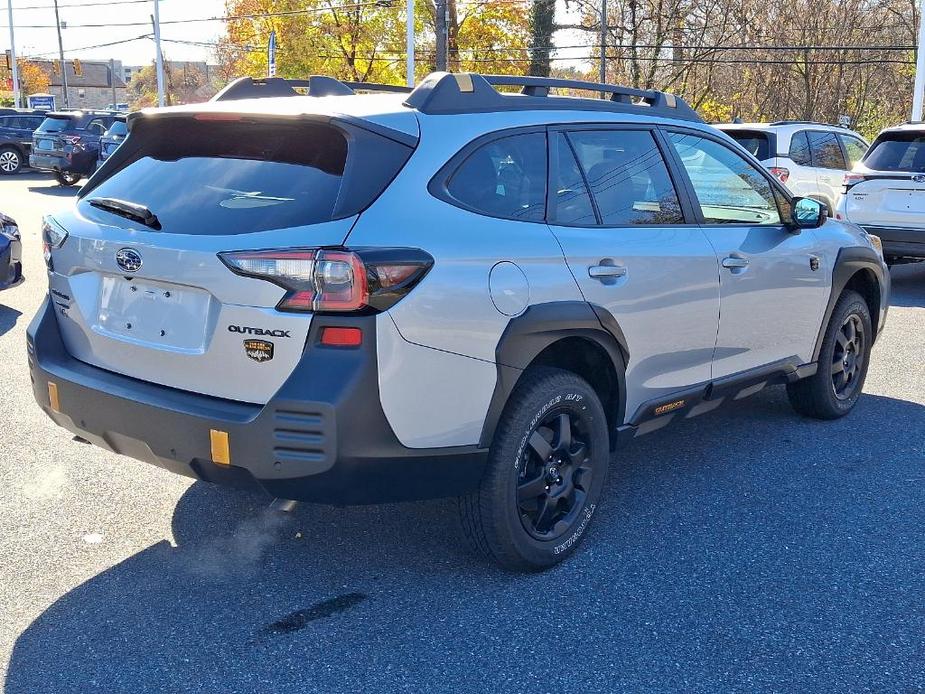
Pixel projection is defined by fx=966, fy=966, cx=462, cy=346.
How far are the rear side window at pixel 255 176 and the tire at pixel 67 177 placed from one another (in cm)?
2099

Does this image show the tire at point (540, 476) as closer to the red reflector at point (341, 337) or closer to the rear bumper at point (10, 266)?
the red reflector at point (341, 337)

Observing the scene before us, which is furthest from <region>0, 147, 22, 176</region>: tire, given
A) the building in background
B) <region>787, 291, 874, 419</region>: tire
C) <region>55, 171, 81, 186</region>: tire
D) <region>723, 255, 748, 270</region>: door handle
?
the building in background

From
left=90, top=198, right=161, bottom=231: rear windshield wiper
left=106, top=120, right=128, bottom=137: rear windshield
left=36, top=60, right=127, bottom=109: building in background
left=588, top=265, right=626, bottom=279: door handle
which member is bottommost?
left=588, top=265, right=626, bottom=279: door handle

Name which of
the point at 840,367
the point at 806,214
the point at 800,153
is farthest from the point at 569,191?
the point at 800,153

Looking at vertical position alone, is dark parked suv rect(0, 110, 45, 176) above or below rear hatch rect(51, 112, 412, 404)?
above

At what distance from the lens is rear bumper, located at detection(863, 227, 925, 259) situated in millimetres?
9812

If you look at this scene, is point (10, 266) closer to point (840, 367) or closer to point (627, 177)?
point (627, 177)

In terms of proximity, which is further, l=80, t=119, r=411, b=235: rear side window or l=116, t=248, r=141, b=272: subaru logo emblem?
l=116, t=248, r=141, b=272: subaru logo emblem

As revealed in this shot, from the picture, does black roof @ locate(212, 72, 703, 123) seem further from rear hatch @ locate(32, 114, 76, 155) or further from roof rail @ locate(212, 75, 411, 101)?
rear hatch @ locate(32, 114, 76, 155)

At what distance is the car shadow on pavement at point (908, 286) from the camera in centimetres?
988

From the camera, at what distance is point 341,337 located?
2.96 metres

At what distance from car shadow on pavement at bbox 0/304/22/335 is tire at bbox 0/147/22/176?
2003 centimetres

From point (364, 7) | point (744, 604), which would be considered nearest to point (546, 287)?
point (744, 604)

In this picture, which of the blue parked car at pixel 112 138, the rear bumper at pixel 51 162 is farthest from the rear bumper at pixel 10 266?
the rear bumper at pixel 51 162
